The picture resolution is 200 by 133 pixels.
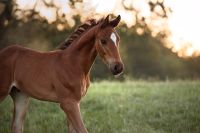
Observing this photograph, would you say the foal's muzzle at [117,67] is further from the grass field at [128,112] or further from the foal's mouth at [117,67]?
the grass field at [128,112]

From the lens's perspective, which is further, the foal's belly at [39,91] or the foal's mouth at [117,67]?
the foal's belly at [39,91]

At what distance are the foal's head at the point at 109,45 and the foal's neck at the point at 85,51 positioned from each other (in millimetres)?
153

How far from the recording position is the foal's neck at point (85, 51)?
5.23 m

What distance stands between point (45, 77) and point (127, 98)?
335 centimetres

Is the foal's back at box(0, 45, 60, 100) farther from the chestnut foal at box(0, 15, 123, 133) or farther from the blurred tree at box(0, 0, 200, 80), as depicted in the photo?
the blurred tree at box(0, 0, 200, 80)

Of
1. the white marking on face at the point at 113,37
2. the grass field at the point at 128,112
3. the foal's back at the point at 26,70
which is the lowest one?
the grass field at the point at 128,112

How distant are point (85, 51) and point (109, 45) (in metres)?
0.43

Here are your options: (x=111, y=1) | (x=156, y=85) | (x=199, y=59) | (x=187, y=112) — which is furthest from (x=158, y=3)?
(x=187, y=112)

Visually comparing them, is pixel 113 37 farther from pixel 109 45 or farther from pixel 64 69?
pixel 64 69

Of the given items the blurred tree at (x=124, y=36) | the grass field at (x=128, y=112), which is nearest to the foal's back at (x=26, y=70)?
the grass field at (x=128, y=112)

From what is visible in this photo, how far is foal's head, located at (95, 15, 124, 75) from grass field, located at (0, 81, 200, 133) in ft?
6.11

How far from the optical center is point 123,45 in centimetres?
2211

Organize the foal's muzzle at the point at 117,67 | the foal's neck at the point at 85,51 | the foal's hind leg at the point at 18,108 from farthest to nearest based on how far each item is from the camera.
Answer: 1. the foal's hind leg at the point at 18,108
2. the foal's neck at the point at 85,51
3. the foal's muzzle at the point at 117,67

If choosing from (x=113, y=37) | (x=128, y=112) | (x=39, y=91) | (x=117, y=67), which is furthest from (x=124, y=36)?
(x=117, y=67)
